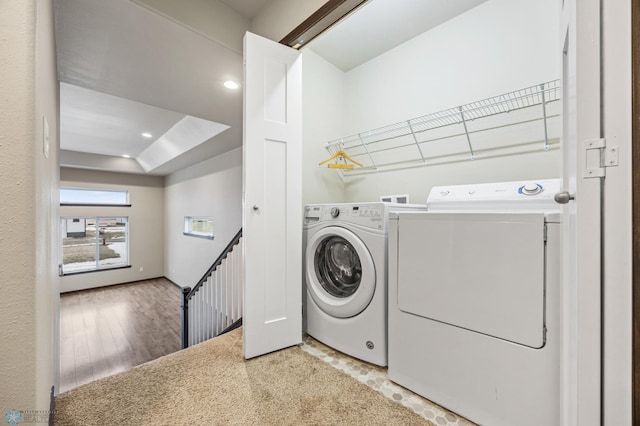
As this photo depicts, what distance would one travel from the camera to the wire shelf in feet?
5.04

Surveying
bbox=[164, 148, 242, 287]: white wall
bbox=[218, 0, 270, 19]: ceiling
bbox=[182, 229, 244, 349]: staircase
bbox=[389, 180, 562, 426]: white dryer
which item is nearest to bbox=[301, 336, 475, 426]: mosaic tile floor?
bbox=[389, 180, 562, 426]: white dryer

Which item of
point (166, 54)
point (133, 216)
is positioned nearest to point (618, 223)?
point (166, 54)

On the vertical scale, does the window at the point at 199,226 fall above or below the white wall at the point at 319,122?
below

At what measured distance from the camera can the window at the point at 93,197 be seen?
5.53 metres

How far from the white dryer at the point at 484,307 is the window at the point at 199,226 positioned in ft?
13.6

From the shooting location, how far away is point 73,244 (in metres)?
5.78

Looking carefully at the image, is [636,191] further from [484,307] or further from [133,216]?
[133,216]

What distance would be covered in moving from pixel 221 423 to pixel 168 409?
290mm

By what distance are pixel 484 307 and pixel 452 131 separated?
1.35 meters

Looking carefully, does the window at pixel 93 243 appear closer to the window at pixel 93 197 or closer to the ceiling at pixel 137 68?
the window at pixel 93 197

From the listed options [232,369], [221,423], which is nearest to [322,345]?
[232,369]

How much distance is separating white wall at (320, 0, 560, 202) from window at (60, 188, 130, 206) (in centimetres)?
621

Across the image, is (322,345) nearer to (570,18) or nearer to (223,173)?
(570,18)

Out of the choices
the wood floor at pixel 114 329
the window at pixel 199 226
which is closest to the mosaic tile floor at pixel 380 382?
the wood floor at pixel 114 329
